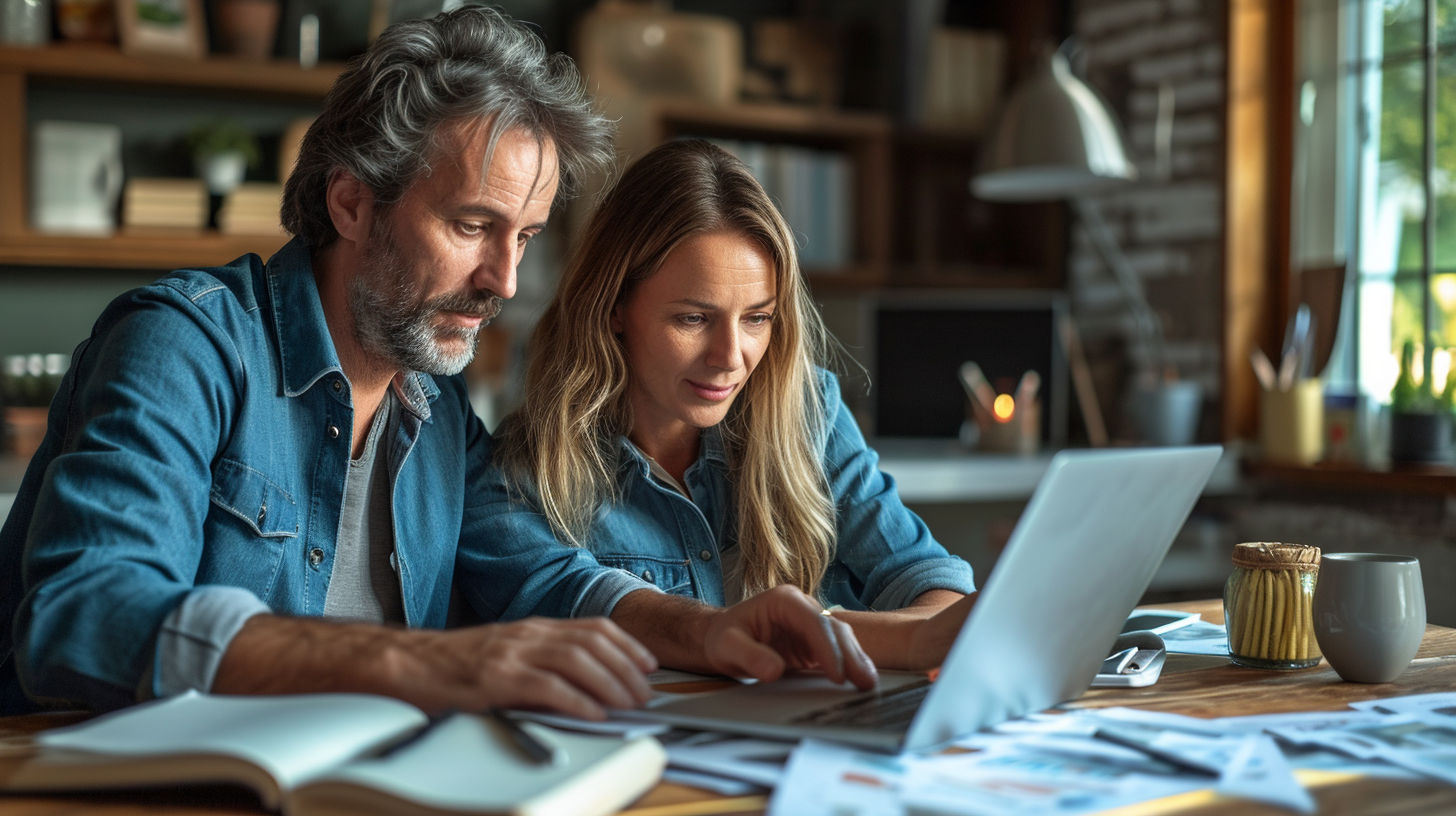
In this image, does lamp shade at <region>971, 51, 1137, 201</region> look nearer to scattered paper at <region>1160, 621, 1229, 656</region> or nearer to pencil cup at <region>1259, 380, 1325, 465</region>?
pencil cup at <region>1259, 380, 1325, 465</region>

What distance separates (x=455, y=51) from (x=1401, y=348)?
2134 mm

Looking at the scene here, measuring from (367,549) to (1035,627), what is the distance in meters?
0.75

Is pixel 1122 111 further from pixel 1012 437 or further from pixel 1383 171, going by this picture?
pixel 1012 437

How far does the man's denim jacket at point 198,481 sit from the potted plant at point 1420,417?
6.67ft

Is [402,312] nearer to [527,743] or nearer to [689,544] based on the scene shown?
[689,544]

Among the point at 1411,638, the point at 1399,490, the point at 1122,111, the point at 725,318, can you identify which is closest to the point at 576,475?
the point at 725,318

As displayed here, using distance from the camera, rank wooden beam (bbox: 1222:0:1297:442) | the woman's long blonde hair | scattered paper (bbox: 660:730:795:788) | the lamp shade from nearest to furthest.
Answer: scattered paper (bbox: 660:730:795:788) → the woman's long blonde hair → the lamp shade → wooden beam (bbox: 1222:0:1297:442)

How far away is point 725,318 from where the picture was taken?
53.0 inches

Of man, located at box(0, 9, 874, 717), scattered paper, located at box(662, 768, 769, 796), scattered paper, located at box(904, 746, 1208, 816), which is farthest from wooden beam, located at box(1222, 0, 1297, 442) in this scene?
scattered paper, located at box(662, 768, 769, 796)

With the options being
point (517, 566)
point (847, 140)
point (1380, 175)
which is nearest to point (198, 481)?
point (517, 566)

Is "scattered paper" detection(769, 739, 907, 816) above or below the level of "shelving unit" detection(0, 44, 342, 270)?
below

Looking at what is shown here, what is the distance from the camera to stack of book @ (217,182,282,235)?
292 cm

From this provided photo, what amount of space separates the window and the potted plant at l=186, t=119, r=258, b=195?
257 centimetres

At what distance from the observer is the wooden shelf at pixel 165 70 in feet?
8.99
